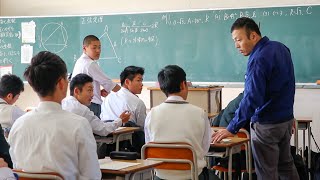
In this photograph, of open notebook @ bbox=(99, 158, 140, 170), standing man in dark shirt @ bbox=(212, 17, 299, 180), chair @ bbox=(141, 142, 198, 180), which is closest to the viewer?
open notebook @ bbox=(99, 158, 140, 170)

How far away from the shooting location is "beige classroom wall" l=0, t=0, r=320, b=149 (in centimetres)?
705

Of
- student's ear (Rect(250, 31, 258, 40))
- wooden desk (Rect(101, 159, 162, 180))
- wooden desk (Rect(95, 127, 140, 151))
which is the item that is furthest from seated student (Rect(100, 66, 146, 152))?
wooden desk (Rect(101, 159, 162, 180))

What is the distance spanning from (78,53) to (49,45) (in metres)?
0.51

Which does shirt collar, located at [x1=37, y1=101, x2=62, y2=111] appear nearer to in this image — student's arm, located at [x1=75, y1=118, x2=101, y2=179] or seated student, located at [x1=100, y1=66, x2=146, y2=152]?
student's arm, located at [x1=75, y1=118, x2=101, y2=179]

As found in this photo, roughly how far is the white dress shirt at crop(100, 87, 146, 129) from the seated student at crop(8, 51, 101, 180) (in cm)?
306

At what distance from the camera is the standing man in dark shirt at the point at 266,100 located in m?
3.82

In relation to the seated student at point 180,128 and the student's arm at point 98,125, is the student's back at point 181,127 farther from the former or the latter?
the student's arm at point 98,125

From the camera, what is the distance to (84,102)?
15.9ft

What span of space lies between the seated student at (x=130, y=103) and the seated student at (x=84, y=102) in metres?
0.63

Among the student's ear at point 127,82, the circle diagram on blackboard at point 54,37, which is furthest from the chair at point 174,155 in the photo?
the circle diagram on blackboard at point 54,37

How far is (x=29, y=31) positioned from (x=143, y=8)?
1881mm

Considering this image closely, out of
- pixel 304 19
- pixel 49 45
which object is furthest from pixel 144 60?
pixel 304 19

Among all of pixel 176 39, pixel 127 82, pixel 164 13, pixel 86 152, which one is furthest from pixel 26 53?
pixel 86 152

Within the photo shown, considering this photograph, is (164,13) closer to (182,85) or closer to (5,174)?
(182,85)
